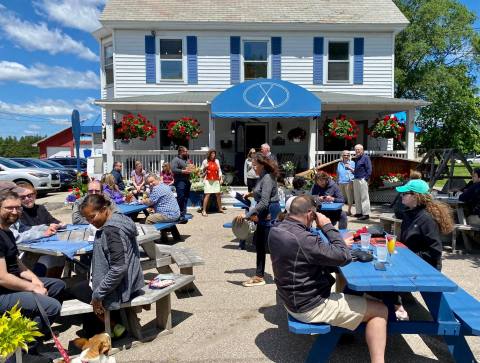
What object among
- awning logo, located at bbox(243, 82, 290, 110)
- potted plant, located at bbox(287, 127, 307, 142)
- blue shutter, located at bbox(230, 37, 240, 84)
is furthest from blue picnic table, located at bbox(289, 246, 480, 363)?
blue shutter, located at bbox(230, 37, 240, 84)

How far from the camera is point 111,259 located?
3418mm

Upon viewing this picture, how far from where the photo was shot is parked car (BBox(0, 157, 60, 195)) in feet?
49.9

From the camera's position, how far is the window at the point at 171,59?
48.9 ft

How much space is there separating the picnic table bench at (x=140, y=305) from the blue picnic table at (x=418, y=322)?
4.21ft

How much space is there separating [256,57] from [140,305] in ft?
42.2

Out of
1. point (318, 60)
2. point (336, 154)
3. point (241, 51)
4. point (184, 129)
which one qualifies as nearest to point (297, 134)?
point (336, 154)

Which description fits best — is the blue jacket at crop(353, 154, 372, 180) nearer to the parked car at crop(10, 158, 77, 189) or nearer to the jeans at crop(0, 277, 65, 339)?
the jeans at crop(0, 277, 65, 339)

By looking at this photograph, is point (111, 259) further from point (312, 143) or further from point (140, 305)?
point (312, 143)

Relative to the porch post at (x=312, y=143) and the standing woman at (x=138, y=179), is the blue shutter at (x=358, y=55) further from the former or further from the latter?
the standing woman at (x=138, y=179)

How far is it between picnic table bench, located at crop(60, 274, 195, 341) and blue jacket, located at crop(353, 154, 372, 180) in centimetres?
637

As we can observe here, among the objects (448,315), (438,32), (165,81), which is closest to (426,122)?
(438,32)

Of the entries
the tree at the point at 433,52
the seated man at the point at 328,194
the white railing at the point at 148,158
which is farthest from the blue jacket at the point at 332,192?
the tree at the point at 433,52

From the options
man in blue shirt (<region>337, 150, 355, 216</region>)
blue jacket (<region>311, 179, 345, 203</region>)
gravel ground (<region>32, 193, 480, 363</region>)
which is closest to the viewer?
gravel ground (<region>32, 193, 480, 363</region>)

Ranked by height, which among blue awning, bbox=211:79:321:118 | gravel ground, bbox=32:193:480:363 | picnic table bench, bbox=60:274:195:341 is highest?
blue awning, bbox=211:79:321:118
